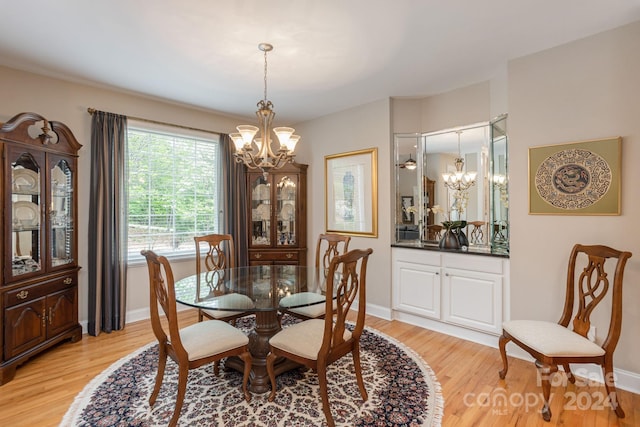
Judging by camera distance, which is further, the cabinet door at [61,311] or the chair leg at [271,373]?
the cabinet door at [61,311]

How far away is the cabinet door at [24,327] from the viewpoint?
8.21 ft

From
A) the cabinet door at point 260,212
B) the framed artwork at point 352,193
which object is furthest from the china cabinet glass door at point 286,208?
the framed artwork at point 352,193

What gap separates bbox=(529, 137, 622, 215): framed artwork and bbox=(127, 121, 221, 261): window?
371 centimetres

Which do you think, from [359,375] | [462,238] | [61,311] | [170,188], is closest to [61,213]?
[61,311]

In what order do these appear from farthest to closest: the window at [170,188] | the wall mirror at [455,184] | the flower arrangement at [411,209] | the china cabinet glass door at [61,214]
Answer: the flower arrangement at [411,209] < the window at [170,188] < the wall mirror at [455,184] < the china cabinet glass door at [61,214]

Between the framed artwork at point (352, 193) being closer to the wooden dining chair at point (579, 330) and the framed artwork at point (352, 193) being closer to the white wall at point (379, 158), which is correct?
the white wall at point (379, 158)

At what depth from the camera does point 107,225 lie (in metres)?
3.44

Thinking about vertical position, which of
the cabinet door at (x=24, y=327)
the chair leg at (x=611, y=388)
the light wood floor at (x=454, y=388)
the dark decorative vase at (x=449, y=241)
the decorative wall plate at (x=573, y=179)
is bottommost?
the light wood floor at (x=454, y=388)

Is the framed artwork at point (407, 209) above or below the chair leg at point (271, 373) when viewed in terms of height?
above

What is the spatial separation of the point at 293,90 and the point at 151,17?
1653 mm

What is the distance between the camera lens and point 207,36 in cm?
244

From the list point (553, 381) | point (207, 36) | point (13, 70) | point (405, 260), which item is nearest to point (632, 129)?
point (553, 381)

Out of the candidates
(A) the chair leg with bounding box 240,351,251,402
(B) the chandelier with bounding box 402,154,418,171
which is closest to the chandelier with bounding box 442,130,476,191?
(B) the chandelier with bounding box 402,154,418,171

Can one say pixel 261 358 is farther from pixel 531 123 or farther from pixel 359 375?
pixel 531 123
